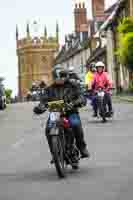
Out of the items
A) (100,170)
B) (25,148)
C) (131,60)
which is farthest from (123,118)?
(131,60)

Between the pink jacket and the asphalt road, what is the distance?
2.82m

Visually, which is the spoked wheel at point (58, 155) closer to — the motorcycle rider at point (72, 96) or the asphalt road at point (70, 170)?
the asphalt road at point (70, 170)

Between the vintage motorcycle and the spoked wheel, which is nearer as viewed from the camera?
the spoked wheel

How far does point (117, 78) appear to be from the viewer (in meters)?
88.4

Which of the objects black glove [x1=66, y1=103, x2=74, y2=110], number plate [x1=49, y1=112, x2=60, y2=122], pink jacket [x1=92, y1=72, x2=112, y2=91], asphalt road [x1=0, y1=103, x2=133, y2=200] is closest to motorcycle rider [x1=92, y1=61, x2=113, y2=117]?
pink jacket [x1=92, y1=72, x2=112, y2=91]

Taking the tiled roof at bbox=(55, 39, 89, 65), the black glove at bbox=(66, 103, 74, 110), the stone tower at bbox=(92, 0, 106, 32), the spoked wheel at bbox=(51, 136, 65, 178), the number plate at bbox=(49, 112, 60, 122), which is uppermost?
the stone tower at bbox=(92, 0, 106, 32)

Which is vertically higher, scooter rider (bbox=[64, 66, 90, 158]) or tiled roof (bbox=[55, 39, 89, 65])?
scooter rider (bbox=[64, 66, 90, 158])

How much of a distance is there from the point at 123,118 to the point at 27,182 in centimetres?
1786

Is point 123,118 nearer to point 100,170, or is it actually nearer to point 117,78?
point 100,170

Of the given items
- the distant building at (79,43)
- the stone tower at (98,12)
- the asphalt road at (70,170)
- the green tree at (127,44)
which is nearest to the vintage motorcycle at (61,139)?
the asphalt road at (70,170)

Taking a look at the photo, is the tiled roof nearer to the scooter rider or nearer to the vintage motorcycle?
the scooter rider

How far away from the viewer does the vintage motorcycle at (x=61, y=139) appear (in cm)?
1304

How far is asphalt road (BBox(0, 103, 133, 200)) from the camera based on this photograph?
1138 centimetres

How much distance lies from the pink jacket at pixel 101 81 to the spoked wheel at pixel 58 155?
538 inches
